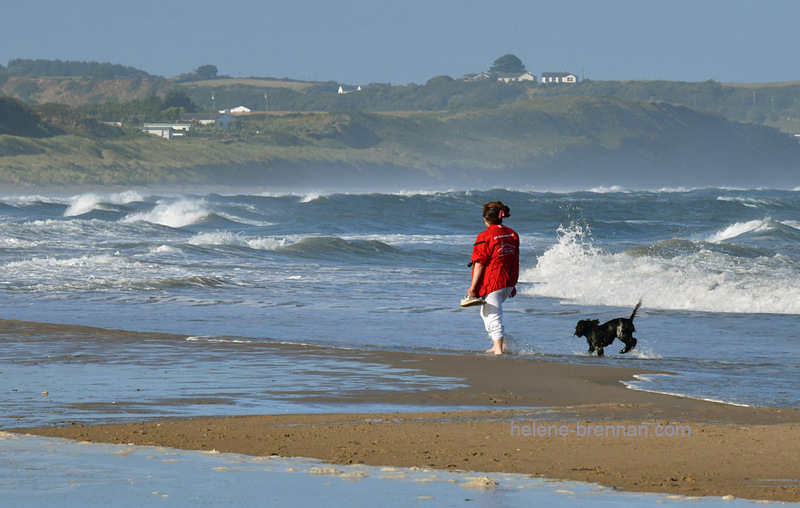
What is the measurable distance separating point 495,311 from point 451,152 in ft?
415

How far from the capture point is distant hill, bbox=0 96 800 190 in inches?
3526

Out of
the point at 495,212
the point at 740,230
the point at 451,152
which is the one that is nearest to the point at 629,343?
the point at 495,212

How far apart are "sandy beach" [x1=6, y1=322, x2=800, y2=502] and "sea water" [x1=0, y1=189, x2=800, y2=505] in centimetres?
47

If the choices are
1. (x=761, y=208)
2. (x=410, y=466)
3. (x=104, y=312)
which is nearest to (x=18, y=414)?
(x=410, y=466)

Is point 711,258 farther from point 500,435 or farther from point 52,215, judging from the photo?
point 52,215

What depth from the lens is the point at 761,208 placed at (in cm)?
5238

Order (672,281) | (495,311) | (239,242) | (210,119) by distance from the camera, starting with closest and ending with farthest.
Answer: (495,311) < (672,281) < (239,242) < (210,119)

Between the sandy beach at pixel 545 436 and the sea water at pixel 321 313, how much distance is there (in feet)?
1.55

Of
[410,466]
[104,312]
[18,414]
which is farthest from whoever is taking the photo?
[104,312]

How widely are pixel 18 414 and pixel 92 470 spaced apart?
1.78 meters

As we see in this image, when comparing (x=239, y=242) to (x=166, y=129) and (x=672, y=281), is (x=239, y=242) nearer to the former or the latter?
(x=672, y=281)

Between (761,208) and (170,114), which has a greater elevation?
(170,114)

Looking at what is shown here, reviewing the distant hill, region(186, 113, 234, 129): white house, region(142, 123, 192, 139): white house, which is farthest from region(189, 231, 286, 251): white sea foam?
region(186, 113, 234, 129): white house

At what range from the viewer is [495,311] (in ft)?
31.4
